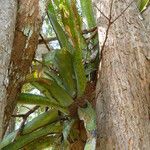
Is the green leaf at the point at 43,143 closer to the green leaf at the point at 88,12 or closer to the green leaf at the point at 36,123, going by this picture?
the green leaf at the point at 36,123

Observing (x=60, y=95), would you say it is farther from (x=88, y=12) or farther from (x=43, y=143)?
(x=88, y=12)

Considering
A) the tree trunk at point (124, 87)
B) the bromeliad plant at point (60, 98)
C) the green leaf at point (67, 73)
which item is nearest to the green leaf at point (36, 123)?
the bromeliad plant at point (60, 98)

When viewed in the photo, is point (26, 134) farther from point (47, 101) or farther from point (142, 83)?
point (142, 83)

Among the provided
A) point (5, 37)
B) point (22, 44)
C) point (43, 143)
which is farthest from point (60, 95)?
point (5, 37)

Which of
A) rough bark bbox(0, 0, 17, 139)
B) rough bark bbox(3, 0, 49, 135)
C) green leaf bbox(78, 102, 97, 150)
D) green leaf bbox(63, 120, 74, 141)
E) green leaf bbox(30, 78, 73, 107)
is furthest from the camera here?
green leaf bbox(30, 78, 73, 107)

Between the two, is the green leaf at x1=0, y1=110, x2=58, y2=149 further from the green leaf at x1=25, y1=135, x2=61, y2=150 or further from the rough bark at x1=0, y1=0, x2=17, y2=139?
the rough bark at x1=0, y1=0, x2=17, y2=139

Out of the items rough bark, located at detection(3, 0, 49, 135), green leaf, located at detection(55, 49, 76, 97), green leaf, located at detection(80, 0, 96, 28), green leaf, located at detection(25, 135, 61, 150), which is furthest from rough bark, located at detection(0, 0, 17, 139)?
green leaf, located at detection(80, 0, 96, 28)

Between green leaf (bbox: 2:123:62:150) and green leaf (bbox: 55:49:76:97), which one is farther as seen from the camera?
green leaf (bbox: 55:49:76:97)

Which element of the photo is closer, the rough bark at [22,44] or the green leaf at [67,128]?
the rough bark at [22,44]
